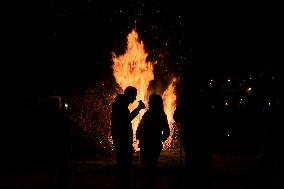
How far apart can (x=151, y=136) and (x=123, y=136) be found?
534 mm

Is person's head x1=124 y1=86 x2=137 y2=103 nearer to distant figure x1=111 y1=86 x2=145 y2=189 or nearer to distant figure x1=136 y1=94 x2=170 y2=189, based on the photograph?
distant figure x1=111 y1=86 x2=145 y2=189

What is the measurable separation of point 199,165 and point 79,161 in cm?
682

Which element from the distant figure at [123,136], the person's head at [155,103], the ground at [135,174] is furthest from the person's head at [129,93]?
the ground at [135,174]

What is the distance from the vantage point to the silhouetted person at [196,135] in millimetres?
8516

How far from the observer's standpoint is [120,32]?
25188 millimetres

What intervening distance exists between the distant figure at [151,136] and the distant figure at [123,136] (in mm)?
315

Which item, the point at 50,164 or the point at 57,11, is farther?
the point at 57,11

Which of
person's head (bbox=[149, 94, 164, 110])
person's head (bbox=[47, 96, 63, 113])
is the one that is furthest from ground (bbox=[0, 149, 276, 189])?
person's head (bbox=[47, 96, 63, 113])

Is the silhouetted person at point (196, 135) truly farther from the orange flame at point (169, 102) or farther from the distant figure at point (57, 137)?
the orange flame at point (169, 102)

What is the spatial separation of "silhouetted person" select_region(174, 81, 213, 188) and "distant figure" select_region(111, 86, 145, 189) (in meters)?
0.96

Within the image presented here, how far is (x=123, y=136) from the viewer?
8.91 meters

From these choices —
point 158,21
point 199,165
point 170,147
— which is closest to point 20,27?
point 158,21

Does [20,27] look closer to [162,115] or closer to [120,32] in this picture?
[120,32]

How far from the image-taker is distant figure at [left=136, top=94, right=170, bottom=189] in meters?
9.15
